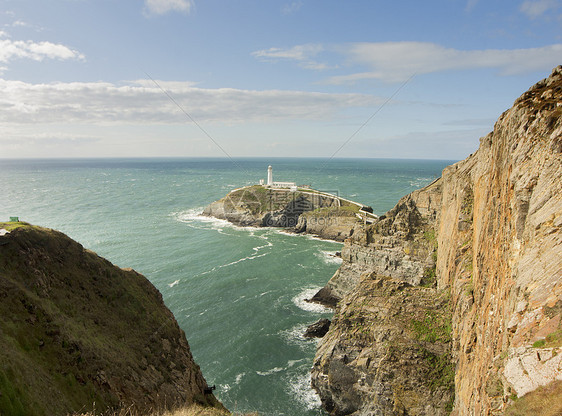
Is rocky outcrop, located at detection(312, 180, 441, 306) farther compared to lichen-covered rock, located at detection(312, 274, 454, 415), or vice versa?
rocky outcrop, located at detection(312, 180, 441, 306)

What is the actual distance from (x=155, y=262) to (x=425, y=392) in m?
50.2

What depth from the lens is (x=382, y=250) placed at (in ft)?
130

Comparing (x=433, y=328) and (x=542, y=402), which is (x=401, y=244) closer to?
(x=433, y=328)

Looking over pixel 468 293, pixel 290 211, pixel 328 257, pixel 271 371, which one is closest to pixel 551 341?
pixel 468 293

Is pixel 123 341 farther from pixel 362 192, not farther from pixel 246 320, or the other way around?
pixel 362 192

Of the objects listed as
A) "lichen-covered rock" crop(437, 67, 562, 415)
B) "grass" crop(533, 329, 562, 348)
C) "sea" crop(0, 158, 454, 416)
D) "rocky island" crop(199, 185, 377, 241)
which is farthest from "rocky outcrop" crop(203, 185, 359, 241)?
"grass" crop(533, 329, 562, 348)

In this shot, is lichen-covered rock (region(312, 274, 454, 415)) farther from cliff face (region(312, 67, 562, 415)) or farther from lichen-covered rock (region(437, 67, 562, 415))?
lichen-covered rock (region(437, 67, 562, 415))

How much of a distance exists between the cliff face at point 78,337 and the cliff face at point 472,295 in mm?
12556

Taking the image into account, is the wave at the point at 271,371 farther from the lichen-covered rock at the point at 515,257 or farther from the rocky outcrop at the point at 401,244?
the lichen-covered rock at the point at 515,257

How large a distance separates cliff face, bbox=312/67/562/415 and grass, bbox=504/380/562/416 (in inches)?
9.3

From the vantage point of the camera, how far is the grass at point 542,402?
7539mm

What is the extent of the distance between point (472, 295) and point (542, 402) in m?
10.9

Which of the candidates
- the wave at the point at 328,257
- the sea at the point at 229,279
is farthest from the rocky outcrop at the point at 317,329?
the wave at the point at 328,257

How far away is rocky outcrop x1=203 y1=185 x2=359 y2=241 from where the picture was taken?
80.0 meters
